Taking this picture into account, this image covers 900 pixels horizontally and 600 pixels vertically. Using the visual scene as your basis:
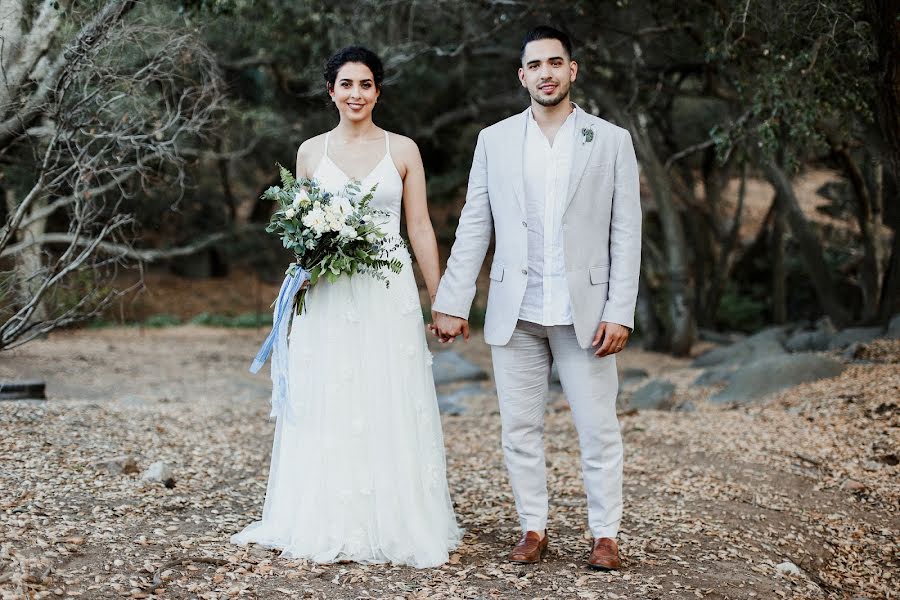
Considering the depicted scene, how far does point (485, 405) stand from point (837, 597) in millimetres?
5877

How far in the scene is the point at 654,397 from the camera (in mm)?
9102

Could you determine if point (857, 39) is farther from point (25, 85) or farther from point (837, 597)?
point (25, 85)

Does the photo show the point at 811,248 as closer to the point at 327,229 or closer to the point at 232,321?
the point at 327,229

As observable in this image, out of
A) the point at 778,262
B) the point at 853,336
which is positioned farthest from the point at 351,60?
the point at 778,262

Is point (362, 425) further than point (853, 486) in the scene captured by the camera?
No

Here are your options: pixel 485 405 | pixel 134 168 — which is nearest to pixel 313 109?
pixel 485 405

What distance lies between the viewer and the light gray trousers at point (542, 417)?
3.95m

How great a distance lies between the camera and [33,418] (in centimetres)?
628

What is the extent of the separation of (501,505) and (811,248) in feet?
29.4

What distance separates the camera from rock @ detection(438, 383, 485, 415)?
32.1ft

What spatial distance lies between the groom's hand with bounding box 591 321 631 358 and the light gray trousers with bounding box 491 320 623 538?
0.07 meters

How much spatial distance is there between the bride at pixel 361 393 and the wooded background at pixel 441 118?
833 millimetres

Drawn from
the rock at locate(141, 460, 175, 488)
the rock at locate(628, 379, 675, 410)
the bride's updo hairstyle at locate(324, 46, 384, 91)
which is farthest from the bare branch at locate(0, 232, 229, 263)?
the rock at locate(628, 379, 675, 410)

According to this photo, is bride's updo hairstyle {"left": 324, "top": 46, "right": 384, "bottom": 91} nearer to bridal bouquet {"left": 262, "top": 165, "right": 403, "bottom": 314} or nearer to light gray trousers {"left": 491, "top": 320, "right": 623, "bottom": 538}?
bridal bouquet {"left": 262, "top": 165, "right": 403, "bottom": 314}
